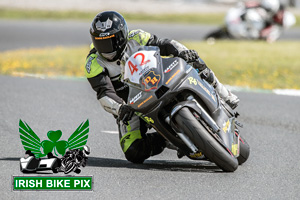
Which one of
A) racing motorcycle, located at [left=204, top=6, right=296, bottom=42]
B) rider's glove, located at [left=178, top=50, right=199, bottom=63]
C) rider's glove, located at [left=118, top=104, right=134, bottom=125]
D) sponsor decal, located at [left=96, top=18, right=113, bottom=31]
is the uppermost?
sponsor decal, located at [left=96, top=18, right=113, bottom=31]

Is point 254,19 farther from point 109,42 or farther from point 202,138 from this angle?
point 202,138

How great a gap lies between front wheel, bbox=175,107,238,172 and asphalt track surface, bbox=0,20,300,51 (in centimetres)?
1273

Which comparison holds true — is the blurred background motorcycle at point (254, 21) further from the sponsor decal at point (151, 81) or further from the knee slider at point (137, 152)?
the sponsor decal at point (151, 81)

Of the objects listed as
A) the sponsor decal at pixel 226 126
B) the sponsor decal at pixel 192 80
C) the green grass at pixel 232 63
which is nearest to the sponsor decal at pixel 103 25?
the sponsor decal at pixel 192 80

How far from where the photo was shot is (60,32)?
794 inches

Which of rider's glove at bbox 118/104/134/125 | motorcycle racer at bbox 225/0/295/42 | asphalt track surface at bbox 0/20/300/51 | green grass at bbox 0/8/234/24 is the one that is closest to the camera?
rider's glove at bbox 118/104/134/125

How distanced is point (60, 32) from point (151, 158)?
46.7ft

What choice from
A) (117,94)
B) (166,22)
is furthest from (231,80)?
(166,22)

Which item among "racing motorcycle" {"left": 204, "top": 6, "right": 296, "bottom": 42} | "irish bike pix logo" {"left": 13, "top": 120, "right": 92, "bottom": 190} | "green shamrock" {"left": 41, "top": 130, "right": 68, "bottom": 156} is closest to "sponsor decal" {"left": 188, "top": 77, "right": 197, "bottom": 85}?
"irish bike pix logo" {"left": 13, "top": 120, "right": 92, "bottom": 190}

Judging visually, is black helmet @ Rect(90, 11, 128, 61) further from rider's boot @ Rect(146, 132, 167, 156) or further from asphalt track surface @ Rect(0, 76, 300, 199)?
asphalt track surface @ Rect(0, 76, 300, 199)

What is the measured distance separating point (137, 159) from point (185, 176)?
743mm

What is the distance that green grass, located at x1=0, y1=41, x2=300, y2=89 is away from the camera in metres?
12.4

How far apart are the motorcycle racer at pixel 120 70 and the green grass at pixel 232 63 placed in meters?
5.82

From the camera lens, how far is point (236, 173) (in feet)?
18.6
